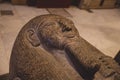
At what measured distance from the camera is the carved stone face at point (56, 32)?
Result: 42.8 inches

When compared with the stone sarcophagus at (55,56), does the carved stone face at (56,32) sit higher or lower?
higher

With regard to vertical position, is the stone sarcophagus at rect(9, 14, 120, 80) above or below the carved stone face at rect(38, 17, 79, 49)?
below

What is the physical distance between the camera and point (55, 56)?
1.09 metres

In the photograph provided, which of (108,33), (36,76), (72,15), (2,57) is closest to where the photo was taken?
(36,76)

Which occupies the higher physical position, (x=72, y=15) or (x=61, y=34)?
(x=61, y=34)

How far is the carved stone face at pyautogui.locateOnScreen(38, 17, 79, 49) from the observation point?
1.09m

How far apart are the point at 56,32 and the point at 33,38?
14 cm

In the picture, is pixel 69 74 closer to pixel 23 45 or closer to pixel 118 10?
pixel 23 45

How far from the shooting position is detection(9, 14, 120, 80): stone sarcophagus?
1007 millimetres

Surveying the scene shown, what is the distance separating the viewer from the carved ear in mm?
1101

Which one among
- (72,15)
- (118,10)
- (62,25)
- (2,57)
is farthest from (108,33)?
(62,25)

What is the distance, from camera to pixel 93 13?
4469mm

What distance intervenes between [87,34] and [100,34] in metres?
0.29

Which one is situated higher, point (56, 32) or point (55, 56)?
Result: point (56, 32)
